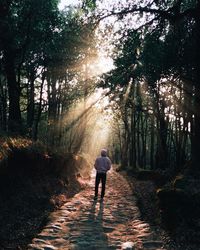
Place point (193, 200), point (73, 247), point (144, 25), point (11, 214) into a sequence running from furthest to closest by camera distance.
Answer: point (144, 25)
point (11, 214)
point (193, 200)
point (73, 247)

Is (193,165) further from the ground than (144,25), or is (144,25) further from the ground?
(144,25)

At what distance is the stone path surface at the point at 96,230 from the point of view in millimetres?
8180

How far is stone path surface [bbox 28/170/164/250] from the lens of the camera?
8.18 meters

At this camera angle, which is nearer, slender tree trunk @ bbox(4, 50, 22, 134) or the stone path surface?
the stone path surface

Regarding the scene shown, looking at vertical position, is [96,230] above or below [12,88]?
below

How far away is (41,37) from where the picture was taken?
19359mm

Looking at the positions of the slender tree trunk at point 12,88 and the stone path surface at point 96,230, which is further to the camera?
the slender tree trunk at point 12,88

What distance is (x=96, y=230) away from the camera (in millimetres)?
9625

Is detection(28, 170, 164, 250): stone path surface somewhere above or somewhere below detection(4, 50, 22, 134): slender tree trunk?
below

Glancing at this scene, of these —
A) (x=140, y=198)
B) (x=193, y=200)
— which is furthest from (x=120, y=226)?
(x=140, y=198)

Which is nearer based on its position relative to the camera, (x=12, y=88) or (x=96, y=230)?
(x=96, y=230)

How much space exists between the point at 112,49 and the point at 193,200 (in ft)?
30.0

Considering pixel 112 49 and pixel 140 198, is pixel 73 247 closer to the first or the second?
pixel 140 198

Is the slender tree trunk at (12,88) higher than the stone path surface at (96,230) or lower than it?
higher
